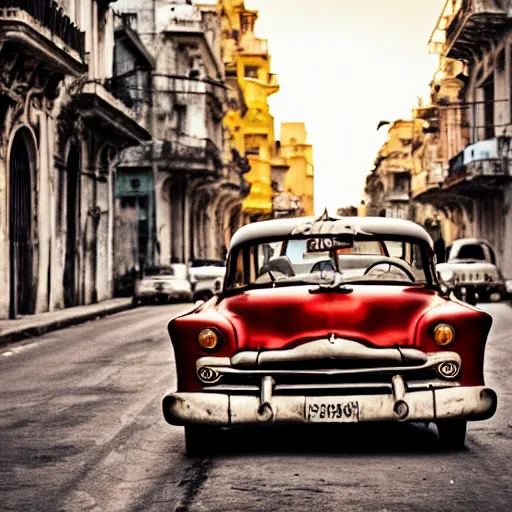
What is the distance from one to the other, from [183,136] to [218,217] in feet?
50.4

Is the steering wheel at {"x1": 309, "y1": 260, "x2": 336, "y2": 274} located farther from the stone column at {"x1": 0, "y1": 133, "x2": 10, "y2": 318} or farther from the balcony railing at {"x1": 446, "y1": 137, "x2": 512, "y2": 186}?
the balcony railing at {"x1": 446, "y1": 137, "x2": 512, "y2": 186}

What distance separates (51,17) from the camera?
85.5ft

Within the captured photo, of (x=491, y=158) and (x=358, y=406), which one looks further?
(x=491, y=158)

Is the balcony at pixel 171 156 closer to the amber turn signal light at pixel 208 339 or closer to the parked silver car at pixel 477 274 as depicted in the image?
the parked silver car at pixel 477 274

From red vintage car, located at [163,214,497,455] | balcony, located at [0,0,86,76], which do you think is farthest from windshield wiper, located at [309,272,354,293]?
balcony, located at [0,0,86,76]

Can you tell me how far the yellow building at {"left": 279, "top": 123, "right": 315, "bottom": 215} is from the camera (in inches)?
5281

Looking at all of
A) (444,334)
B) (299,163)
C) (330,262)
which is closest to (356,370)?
(444,334)

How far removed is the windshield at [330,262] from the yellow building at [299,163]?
120 m

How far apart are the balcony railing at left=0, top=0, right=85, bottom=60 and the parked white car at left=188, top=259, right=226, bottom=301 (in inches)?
357

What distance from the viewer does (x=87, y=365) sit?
47.5 ft

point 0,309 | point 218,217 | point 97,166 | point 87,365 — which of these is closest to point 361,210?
point 218,217

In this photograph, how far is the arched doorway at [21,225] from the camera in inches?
1054

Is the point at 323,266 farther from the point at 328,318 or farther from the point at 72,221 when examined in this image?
the point at 72,221

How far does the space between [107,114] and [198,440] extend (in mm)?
27186
